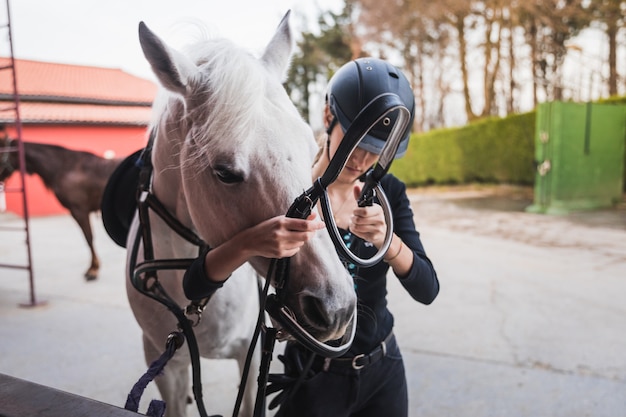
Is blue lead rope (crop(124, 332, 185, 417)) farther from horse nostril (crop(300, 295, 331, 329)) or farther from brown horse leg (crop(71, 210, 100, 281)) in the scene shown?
brown horse leg (crop(71, 210, 100, 281))

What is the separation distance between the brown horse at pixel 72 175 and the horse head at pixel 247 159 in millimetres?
5057

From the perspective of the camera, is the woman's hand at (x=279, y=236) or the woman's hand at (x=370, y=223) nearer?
the woman's hand at (x=279, y=236)

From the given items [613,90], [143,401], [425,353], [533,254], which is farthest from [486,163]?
[143,401]

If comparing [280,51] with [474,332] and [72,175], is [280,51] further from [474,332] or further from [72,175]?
[72,175]

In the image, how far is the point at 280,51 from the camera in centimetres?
127

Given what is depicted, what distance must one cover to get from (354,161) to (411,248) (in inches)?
12.8

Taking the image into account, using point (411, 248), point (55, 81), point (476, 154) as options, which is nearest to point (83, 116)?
point (55, 81)

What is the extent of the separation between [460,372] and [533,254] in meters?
3.34

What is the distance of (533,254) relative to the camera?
534cm

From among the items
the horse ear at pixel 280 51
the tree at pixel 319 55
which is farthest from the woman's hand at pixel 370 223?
the tree at pixel 319 55

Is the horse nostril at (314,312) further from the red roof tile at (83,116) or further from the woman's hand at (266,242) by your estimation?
the red roof tile at (83,116)

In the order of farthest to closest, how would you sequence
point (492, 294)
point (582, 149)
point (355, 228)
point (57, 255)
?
point (582, 149), point (57, 255), point (492, 294), point (355, 228)

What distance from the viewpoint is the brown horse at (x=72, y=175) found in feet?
18.0

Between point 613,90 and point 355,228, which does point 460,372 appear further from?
point 613,90
